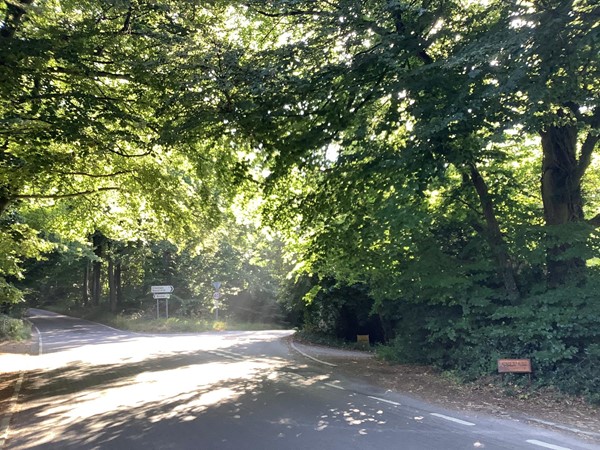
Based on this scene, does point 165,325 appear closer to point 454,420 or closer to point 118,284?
point 118,284

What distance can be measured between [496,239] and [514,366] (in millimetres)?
2866

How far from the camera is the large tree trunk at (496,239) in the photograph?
11.0m

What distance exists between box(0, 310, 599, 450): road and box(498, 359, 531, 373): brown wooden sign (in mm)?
1925

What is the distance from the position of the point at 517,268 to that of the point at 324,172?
506cm

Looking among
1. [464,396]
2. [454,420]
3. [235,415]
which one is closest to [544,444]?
[454,420]

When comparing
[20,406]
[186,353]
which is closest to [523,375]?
[20,406]

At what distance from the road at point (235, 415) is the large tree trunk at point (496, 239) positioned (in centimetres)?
360

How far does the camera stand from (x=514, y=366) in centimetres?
973

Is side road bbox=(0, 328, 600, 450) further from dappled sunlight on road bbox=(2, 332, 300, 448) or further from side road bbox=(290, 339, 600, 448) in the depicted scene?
dappled sunlight on road bbox=(2, 332, 300, 448)

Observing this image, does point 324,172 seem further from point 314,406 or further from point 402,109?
point 314,406

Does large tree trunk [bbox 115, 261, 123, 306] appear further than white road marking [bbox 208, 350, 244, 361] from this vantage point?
Yes

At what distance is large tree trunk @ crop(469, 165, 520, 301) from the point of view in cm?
1096

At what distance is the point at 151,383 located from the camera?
37.1 feet

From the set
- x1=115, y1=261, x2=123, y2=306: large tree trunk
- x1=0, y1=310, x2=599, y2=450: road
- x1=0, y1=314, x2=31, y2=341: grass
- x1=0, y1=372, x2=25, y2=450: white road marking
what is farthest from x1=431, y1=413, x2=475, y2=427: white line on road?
x1=115, y1=261, x2=123, y2=306: large tree trunk
